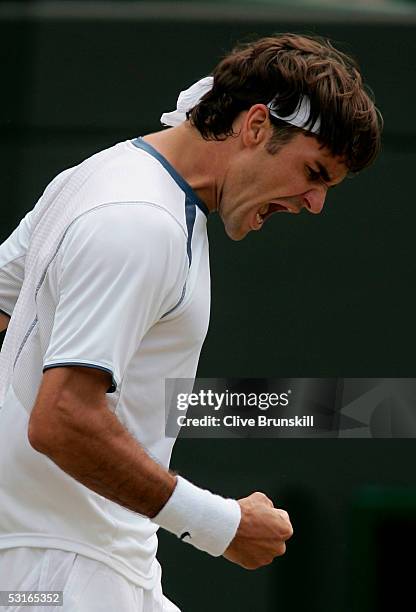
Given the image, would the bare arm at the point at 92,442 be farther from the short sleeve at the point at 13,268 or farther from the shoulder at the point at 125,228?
the short sleeve at the point at 13,268

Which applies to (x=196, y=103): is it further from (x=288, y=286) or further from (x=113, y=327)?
(x=288, y=286)

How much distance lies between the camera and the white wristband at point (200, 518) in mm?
1953

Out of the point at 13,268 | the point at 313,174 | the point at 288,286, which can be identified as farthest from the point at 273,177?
the point at 288,286

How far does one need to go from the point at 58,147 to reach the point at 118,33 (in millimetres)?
373

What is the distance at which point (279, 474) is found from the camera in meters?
3.58

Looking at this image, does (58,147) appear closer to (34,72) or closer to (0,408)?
(34,72)

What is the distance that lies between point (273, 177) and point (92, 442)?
23.5 inches

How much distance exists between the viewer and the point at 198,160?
7.13 ft

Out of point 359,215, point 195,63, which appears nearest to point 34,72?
point 195,63

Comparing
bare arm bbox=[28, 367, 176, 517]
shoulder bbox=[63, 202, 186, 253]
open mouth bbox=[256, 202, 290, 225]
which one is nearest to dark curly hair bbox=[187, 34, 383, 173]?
open mouth bbox=[256, 202, 290, 225]

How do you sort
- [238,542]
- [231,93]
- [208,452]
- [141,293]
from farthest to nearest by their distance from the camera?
[208,452]
[231,93]
[238,542]
[141,293]

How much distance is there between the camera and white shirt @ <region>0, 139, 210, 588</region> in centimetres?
185

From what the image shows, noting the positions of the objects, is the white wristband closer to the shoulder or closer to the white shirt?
the white shirt

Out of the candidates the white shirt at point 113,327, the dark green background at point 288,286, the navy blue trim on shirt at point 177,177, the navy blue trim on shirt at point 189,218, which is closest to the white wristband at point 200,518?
the white shirt at point 113,327
